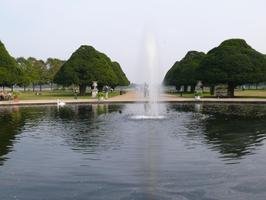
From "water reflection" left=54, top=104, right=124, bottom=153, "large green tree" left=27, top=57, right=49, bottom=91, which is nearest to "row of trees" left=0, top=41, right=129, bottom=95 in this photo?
"water reflection" left=54, top=104, right=124, bottom=153

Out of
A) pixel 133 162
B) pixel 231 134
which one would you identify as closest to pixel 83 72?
pixel 231 134

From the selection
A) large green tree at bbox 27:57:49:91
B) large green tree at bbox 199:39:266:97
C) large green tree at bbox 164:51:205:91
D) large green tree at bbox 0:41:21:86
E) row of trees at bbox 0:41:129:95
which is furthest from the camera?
large green tree at bbox 27:57:49:91

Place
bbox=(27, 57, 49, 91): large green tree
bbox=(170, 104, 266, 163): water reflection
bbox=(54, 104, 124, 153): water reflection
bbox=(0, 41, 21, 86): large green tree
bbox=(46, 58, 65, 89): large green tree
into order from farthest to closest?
1. bbox=(46, 58, 65, 89): large green tree
2. bbox=(27, 57, 49, 91): large green tree
3. bbox=(0, 41, 21, 86): large green tree
4. bbox=(54, 104, 124, 153): water reflection
5. bbox=(170, 104, 266, 163): water reflection

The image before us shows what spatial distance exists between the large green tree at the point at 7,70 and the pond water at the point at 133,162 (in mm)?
39378

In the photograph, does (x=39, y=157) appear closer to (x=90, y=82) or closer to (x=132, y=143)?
(x=132, y=143)

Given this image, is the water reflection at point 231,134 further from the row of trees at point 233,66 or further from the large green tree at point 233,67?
the row of trees at point 233,66

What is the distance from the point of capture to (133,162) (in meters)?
14.2

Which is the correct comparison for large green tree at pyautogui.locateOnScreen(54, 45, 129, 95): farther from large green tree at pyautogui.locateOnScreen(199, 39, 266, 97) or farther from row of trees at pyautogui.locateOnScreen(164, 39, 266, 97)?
large green tree at pyautogui.locateOnScreen(199, 39, 266, 97)

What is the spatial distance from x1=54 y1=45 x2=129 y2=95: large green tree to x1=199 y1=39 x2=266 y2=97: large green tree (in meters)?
18.6

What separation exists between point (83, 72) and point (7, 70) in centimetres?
1477

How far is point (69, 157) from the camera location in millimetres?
15219

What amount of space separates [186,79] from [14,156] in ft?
229

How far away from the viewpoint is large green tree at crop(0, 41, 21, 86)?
6137 centimetres

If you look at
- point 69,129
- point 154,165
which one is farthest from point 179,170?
point 69,129
